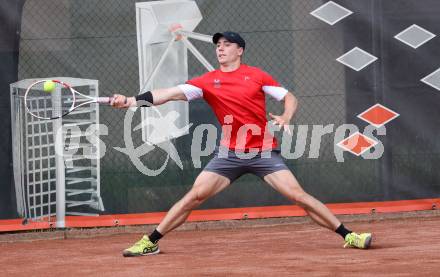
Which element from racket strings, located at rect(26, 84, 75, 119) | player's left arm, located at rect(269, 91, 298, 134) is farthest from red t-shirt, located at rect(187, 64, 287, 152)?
racket strings, located at rect(26, 84, 75, 119)

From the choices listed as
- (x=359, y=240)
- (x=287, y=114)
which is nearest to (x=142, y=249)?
(x=287, y=114)

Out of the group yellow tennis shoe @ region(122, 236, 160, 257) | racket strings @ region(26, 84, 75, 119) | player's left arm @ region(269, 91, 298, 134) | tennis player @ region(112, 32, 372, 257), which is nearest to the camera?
player's left arm @ region(269, 91, 298, 134)

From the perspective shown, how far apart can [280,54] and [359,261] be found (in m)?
3.26

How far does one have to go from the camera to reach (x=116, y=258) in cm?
793

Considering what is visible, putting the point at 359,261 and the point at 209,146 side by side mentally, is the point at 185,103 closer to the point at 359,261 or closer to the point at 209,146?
the point at 209,146

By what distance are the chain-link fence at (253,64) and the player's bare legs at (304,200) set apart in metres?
2.12

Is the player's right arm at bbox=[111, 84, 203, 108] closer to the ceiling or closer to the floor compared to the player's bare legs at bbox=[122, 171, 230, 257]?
closer to the ceiling

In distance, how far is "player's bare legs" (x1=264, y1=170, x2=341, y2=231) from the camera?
7.66 m

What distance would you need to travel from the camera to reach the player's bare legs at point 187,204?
7.80m

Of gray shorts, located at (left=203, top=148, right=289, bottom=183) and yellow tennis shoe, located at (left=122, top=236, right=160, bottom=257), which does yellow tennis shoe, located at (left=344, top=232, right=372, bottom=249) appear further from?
yellow tennis shoe, located at (left=122, top=236, right=160, bottom=257)

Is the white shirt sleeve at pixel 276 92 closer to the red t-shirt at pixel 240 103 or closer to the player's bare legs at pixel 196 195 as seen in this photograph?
the red t-shirt at pixel 240 103

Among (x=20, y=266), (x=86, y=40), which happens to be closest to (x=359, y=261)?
(x=20, y=266)

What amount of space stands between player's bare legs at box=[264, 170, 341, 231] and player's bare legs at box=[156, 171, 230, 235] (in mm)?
429

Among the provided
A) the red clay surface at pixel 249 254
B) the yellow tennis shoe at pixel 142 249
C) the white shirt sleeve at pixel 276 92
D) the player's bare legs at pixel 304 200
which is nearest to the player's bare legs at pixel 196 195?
the yellow tennis shoe at pixel 142 249
